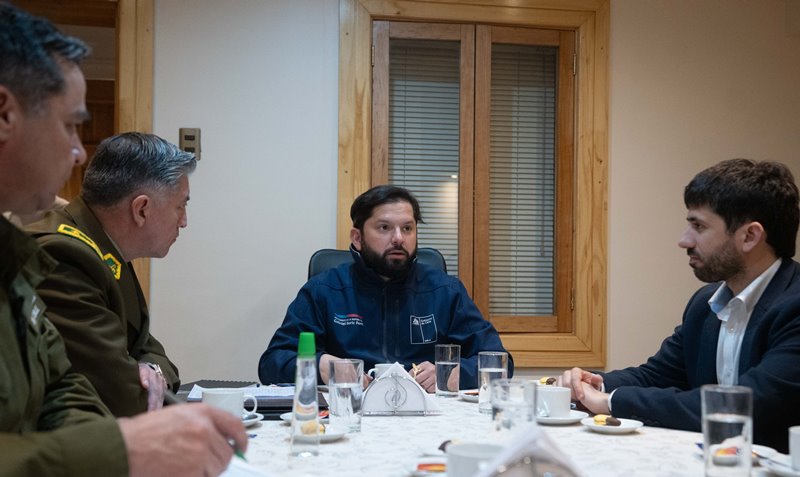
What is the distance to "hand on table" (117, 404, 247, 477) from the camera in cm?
103

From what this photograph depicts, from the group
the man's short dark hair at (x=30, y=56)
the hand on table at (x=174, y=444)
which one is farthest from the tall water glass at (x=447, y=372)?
the man's short dark hair at (x=30, y=56)

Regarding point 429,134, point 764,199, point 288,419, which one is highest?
point 429,134

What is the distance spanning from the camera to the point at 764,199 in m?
2.08

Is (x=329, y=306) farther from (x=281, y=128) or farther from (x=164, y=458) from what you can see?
(x=164, y=458)

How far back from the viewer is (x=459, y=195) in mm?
3658

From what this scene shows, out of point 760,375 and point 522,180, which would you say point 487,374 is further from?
point 522,180

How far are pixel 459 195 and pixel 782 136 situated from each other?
163 centimetres

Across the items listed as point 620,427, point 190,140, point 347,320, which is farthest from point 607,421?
point 190,140

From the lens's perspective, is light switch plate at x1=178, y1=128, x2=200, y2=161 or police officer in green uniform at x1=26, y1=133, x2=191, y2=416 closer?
police officer in green uniform at x1=26, y1=133, x2=191, y2=416

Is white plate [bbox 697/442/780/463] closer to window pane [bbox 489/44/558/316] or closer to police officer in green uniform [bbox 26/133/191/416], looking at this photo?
police officer in green uniform [bbox 26/133/191/416]

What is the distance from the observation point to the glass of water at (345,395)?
5.25ft

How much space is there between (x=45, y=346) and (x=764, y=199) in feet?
5.74

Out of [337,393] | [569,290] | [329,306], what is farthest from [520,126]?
[337,393]

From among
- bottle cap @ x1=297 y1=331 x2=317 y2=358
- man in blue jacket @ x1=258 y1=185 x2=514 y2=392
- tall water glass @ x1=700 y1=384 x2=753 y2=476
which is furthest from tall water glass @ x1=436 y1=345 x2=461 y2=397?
tall water glass @ x1=700 y1=384 x2=753 y2=476
